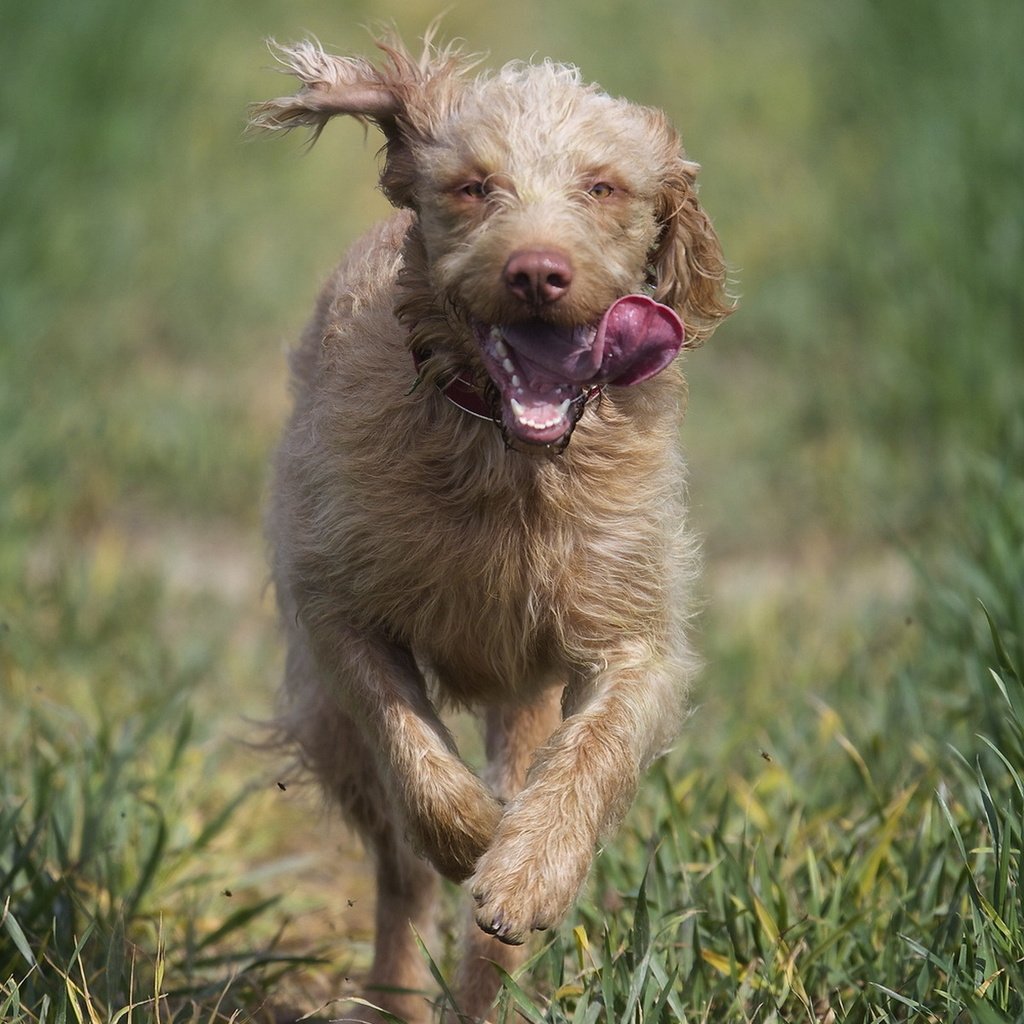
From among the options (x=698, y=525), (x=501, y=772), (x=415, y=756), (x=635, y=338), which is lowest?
(x=698, y=525)

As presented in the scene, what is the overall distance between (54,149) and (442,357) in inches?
220

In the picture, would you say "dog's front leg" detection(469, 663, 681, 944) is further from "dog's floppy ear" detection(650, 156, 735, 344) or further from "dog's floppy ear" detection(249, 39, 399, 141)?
"dog's floppy ear" detection(249, 39, 399, 141)

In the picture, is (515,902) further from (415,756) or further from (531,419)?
(531,419)

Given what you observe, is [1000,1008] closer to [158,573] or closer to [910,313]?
[158,573]

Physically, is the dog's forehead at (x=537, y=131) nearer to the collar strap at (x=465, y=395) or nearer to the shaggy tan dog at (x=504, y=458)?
the shaggy tan dog at (x=504, y=458)

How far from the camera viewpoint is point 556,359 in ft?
10.5

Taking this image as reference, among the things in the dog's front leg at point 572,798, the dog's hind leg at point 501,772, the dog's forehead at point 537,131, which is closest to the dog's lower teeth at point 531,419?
the dog's forehead at point 537,131

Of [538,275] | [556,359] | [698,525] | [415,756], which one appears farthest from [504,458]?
[698,525]

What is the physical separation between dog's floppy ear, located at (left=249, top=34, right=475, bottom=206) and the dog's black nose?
0.60m

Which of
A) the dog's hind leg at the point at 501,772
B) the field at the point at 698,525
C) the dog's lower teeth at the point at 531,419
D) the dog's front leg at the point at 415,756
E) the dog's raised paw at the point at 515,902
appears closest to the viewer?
the dog's raised paw at the point at 515,902

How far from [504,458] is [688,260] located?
0.63m

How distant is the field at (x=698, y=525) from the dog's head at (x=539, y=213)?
3.29ft

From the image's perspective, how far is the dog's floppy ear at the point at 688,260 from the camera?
143 inches

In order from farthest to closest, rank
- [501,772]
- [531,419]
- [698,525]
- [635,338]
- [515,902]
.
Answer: [698,525], [501,772], [635,338], [531,419], [515,902]
